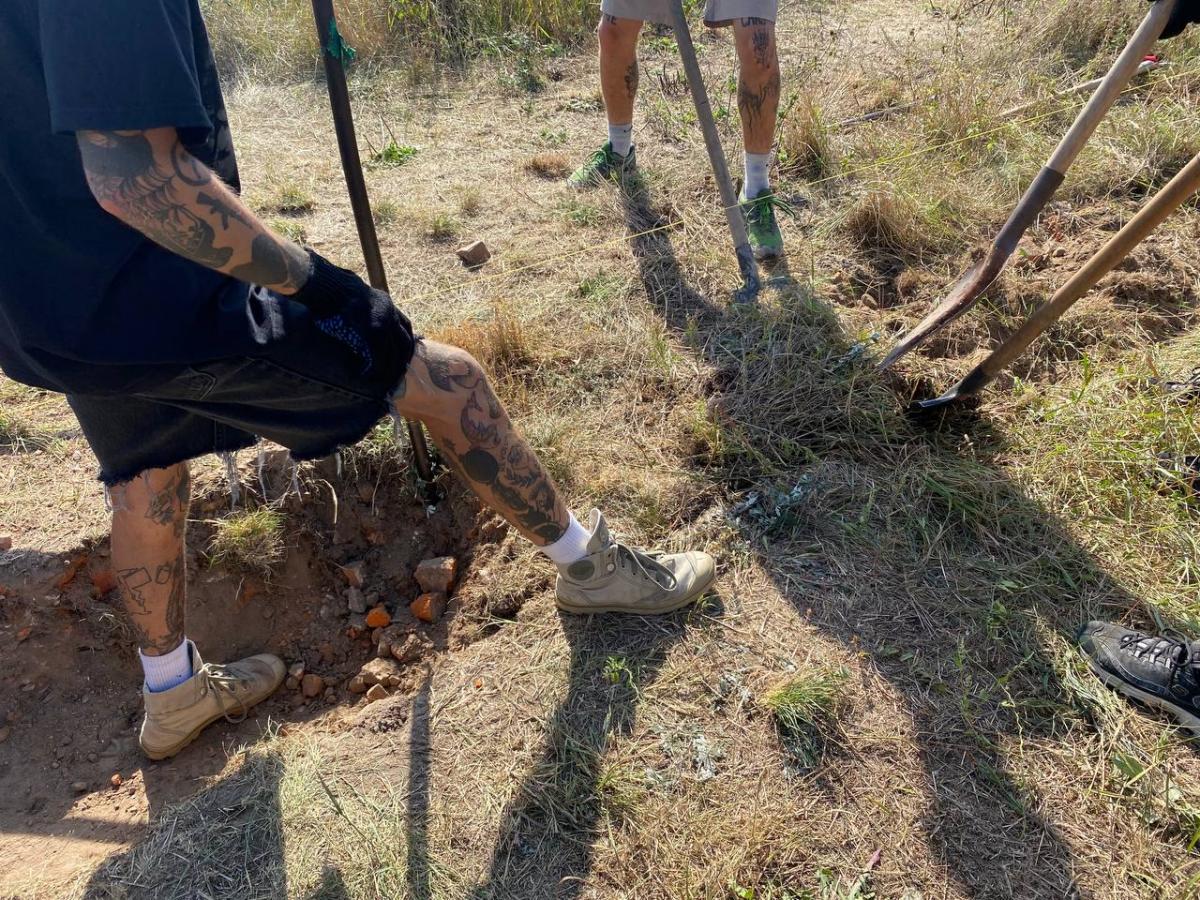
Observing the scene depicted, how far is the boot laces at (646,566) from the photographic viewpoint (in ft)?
7.10

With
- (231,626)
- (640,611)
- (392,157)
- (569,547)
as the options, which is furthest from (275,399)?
(392,157)

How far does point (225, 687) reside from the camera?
2.30 meters

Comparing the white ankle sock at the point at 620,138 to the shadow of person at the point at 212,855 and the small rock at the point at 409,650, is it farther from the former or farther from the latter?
the shadow of person at the point at 212,855

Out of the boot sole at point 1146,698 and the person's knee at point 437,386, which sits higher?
the person's knee at point 437,386

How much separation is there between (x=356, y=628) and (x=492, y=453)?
106 centimetres

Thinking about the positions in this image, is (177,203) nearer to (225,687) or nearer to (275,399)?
(275,399)

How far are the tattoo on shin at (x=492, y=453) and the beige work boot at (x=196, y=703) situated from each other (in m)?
1.03

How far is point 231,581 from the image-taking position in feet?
8.73

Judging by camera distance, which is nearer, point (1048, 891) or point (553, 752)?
point (1048, 891)

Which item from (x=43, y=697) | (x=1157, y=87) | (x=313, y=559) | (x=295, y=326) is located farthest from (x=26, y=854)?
(x=1157, y=87)

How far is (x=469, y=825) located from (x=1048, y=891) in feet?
4.13

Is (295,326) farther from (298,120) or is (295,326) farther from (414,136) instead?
(298,120)

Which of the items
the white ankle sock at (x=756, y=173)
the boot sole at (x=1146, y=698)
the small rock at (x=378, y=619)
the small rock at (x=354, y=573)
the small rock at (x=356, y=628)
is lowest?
the small rock at (x=356, y=628)

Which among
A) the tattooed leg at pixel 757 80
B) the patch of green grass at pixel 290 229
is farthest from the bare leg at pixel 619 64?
the patch of green grass at pixel 290 229
